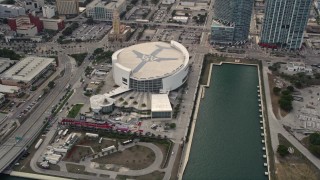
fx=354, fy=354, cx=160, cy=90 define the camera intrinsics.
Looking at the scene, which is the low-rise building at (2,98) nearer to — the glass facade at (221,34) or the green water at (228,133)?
the green water at (228,133)

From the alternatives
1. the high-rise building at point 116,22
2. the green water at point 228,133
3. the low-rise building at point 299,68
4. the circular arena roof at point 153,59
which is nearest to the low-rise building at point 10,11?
the high-rise building at point 116,22

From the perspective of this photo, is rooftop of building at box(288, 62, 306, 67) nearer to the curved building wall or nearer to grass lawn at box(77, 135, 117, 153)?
the curved building wall

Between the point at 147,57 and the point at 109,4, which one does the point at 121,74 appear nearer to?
the point at 147,57

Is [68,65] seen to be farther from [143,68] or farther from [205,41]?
[205,41]

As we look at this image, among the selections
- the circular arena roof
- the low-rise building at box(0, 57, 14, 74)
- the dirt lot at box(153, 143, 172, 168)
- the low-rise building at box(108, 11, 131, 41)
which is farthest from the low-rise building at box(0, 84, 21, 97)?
the low-rise building at box(108, 11, 131, 41)

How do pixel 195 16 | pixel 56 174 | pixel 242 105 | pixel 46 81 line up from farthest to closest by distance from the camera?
pixel 195 16, pixel 46 81, pixel 242 105, pixel 56 174

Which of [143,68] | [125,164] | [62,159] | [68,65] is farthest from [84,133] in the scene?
[68,65]

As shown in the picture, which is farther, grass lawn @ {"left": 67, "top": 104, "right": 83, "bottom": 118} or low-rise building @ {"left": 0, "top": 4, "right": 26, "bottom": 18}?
low-rise building @ {"left": 0, "top": 4, "right": 26, "bottom": 18}

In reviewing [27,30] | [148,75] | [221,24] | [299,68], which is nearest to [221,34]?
[221,24]
